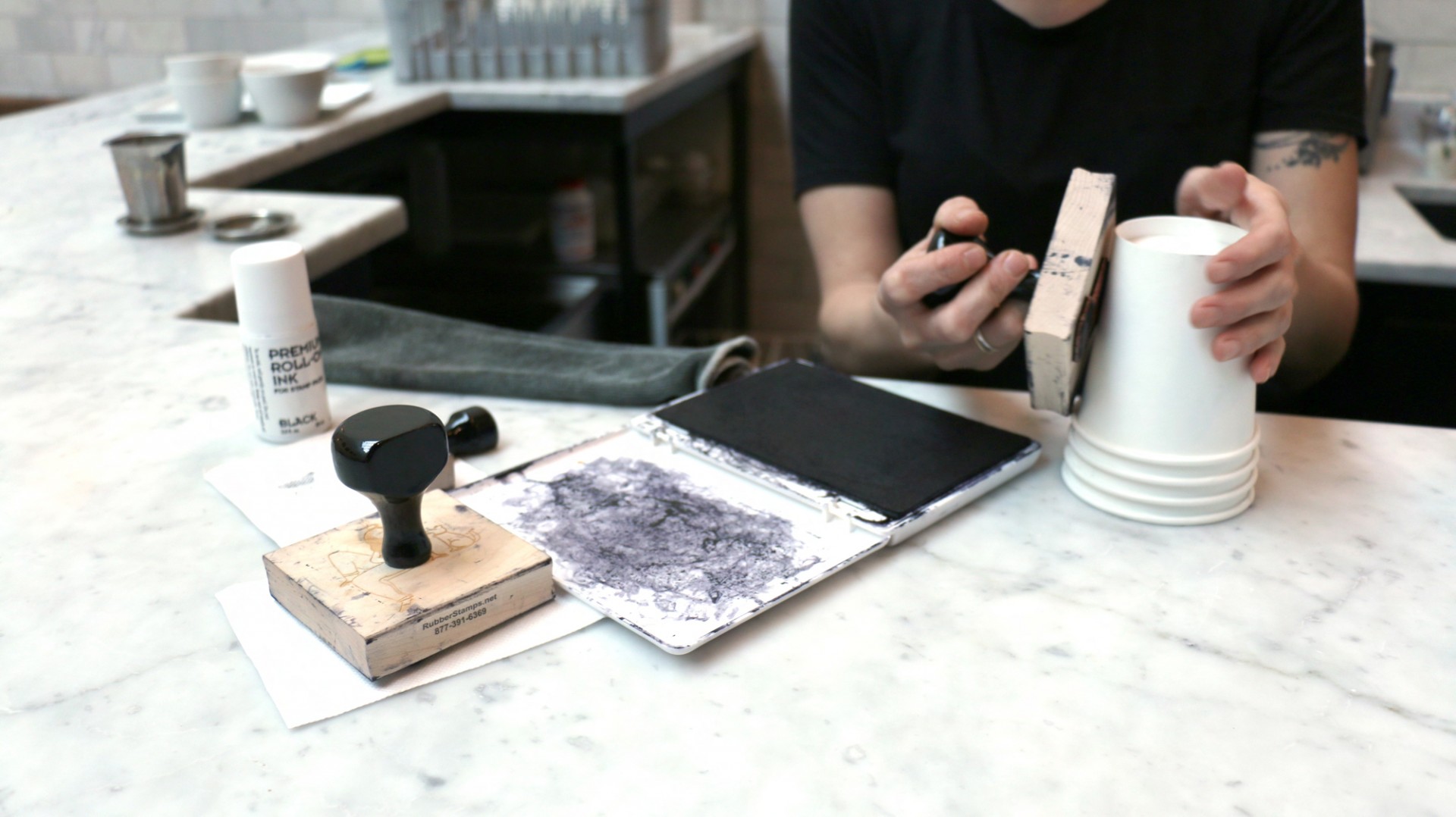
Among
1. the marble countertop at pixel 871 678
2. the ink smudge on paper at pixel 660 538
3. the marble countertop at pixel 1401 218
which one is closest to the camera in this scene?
the marble countertop at pixel 871 678

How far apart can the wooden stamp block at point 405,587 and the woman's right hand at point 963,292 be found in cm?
31

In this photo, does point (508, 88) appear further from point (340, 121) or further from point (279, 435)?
point (279, 435)

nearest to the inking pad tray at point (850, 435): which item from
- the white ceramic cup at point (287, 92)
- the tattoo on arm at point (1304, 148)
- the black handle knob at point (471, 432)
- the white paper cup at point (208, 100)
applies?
the black handle knob at point (471, 432)

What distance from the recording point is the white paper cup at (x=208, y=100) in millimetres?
1520

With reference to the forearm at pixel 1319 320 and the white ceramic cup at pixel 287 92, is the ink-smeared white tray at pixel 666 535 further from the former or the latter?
the white ceramic cup at pixel 287 92

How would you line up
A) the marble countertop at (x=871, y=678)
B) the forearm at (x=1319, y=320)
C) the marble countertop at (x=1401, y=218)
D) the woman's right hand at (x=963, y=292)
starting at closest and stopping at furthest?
the marble countertop at (x=871, y=678) → the woman's right hand at (x=963, y=292) → the forearm at (x=1319, y=320) → the marble countertop at (x=1401, y=218)

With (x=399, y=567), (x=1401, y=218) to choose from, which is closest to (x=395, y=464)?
(x=399, y=567)

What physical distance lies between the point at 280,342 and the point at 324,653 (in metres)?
0.28

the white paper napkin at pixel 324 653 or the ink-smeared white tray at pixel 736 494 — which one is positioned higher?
the ink-smeared white tray at pixel 736 494

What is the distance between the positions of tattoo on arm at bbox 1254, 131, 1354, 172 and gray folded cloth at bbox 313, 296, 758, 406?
0.62 metres

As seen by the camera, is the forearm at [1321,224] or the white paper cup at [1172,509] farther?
the forearm at [1321,224]

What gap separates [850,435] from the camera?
0.70m

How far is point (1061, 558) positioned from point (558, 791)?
32cm

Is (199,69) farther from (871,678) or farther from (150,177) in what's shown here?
(871,678)
